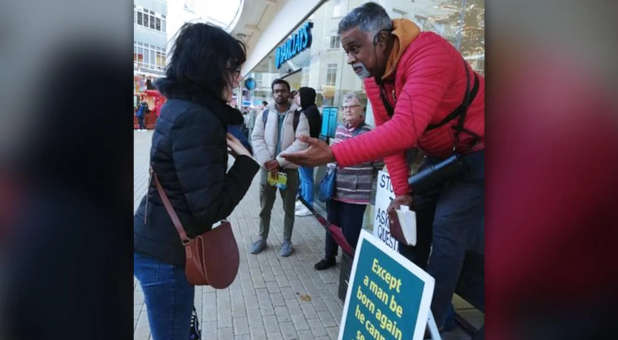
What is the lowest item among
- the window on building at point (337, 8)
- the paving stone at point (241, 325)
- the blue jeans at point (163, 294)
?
the paving stone at point (241, 325)

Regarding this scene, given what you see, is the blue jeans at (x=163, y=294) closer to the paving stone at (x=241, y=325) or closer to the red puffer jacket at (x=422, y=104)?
the red puffer jacket at (x=422, y=104)

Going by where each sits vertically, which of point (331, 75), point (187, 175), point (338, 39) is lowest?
point (187, 175)

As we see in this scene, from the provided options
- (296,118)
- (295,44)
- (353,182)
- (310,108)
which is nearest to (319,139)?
(353,182)

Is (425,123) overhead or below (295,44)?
below

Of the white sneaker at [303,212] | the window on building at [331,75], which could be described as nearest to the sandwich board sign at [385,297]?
the white sneaker at [303,212]

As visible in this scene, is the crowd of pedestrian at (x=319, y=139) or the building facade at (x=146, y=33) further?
the crowd of pedestrian at (x=319, y=139)

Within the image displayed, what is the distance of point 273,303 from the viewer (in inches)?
110

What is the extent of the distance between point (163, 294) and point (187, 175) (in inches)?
19.6

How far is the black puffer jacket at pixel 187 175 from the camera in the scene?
1158 mm

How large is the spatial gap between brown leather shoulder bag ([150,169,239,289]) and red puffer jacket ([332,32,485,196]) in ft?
2.01

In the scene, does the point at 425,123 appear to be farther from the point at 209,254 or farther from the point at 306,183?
the point at 306,183

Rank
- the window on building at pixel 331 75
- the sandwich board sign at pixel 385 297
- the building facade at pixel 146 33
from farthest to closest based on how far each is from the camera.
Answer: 1. the window on building at pixel 331 75
2. the sandwich board sign at pixel 385 297
3. the building facade at pixel 146 33

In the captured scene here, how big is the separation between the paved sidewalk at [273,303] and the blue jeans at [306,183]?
1.06 meters
